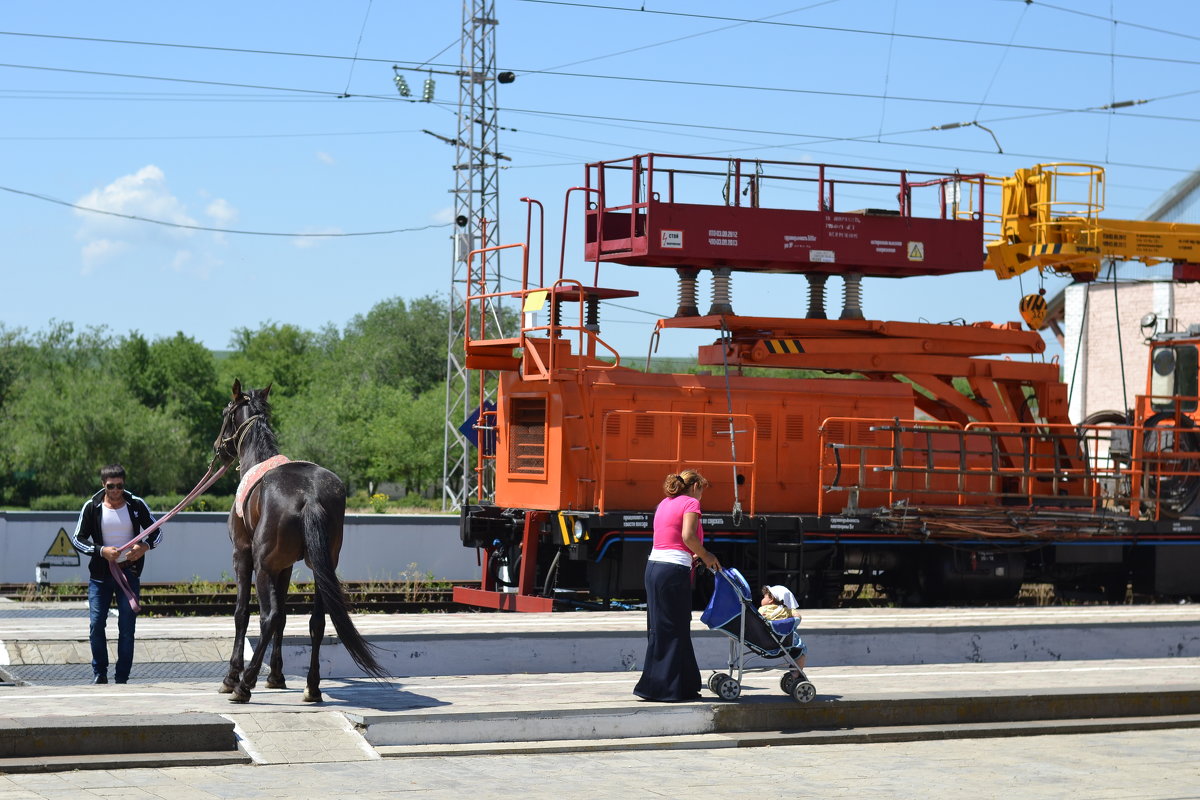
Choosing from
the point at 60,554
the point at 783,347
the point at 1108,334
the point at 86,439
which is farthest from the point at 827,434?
the point at 86,439

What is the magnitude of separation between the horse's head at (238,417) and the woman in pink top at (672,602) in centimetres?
337

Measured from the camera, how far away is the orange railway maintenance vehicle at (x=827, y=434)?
605 inches

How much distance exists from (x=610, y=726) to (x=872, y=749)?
5.79ft

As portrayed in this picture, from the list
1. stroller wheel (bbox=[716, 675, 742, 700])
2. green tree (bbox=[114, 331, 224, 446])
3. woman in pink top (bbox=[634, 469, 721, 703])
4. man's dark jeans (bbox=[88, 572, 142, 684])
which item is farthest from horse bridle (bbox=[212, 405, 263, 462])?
green tree (bbox=[114, 331, 224, 446])

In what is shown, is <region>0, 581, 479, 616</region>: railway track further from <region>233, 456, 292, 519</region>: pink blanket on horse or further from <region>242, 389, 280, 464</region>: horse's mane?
<region>233, 456, 292, 519</region>: pink blanket on horse

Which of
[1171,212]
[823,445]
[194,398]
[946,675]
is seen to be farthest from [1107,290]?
[194,398]

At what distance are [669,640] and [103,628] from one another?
4.19 m

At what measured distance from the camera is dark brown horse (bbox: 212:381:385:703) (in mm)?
9289

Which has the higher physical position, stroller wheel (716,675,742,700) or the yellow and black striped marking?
the yellow and black striped marking

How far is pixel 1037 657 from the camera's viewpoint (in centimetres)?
1306

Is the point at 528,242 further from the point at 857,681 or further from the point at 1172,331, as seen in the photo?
the point at 1172,331

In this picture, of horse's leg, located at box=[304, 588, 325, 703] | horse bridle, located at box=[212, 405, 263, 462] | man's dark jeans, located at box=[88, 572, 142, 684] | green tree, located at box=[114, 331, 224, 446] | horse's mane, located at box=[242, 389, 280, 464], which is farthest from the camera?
green tree, located at box=[114, 331, 224, 446]

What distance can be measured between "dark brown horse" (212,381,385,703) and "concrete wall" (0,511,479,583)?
36.3 ft

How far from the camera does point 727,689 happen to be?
9.77 metres
